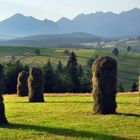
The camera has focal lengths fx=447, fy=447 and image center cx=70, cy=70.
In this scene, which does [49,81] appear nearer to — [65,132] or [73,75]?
[73,75]

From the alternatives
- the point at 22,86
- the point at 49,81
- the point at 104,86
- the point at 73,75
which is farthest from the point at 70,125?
the point at 73,75

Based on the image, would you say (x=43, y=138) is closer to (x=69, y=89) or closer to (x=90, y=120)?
(x=90, y=120)

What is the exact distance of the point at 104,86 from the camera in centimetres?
3203

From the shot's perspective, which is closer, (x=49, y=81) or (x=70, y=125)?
(x=70, y=125)

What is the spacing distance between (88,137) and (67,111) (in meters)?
11.0

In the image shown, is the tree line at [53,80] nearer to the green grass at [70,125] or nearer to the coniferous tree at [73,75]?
the coniferous tree at [73,75]

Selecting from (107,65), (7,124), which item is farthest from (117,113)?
(7,124)

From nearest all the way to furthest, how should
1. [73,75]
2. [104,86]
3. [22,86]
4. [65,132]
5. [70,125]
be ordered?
[65,132]
[70,125]
[104,86]
[22,86]
[73,75]

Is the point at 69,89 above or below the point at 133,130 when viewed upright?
below

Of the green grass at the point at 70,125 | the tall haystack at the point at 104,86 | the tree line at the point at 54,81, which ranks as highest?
the tall haystack at the point at 104,86

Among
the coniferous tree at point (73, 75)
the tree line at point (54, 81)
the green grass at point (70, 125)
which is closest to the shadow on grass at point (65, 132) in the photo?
the green grass at point (70, 125)

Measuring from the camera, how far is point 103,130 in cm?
2466

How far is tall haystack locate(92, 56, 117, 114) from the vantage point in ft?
104

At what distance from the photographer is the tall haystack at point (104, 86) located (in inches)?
1252
